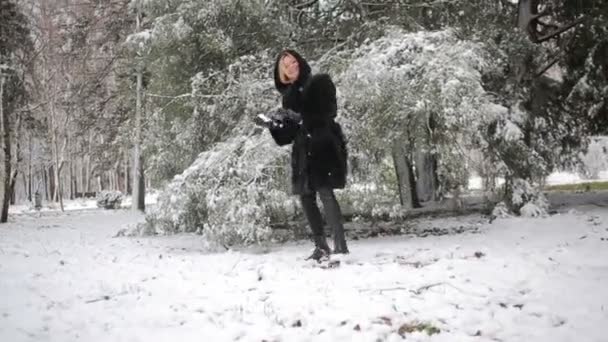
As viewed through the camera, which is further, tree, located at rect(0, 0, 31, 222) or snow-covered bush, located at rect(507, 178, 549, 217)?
tree, located at rect(0, 0, 31, 222)

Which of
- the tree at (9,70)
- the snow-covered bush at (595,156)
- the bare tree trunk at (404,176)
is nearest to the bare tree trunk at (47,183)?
the tree at (9,70)

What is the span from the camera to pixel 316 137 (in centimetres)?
476

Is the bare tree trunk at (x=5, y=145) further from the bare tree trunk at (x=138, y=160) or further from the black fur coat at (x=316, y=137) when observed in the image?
the black fur coat at (x=316, y=137)

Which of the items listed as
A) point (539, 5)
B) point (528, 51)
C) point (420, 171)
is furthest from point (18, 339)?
point (420, 171)

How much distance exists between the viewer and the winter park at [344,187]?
3227 millimetres

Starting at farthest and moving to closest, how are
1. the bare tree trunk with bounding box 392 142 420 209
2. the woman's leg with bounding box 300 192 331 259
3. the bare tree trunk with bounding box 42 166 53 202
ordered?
1. the bare tree trunk with bounding box 42 166 53 202
2. the bare tree trunk with bounding box 392 142 420 209
3. the woman's leg with bounding box 300 192 331 259

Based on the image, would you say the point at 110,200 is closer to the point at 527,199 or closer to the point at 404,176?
the point at 404,176

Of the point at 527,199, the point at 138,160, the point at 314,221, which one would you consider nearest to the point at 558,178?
the point at 138,160

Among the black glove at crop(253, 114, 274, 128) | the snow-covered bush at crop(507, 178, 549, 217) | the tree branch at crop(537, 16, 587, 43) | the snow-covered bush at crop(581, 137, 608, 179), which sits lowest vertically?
the snow-covered bush at crop(507, 178, 549, 217)

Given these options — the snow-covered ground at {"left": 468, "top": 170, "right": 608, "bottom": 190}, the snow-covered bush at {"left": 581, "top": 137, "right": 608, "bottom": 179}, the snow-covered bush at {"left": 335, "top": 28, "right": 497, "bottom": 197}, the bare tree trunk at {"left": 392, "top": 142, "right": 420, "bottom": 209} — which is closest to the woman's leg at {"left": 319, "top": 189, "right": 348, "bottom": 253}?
the snow-covered bush at {"left": 335, "top": 28, "right": 497, "bottom": 197}

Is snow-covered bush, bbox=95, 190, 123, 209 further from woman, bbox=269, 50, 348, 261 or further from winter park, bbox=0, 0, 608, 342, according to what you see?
woman, bbox=269, 50, 348, 261

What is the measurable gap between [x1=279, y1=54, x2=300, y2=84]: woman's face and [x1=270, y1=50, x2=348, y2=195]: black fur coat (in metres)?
0.07

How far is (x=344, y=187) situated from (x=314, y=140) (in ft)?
2.08

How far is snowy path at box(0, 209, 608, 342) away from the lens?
2.95 m
